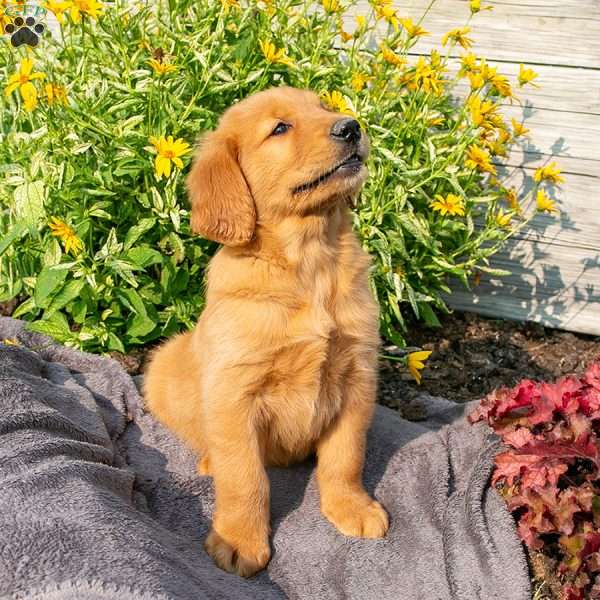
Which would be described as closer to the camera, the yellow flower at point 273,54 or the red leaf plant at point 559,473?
the red leaf plant at point 559,473

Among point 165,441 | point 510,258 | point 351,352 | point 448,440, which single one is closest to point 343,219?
point 351,352

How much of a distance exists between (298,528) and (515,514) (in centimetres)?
78

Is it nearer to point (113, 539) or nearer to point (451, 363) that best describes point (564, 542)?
point (113, 539)

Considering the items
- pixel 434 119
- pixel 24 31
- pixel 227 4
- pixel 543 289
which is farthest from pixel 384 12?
pixel 543 289

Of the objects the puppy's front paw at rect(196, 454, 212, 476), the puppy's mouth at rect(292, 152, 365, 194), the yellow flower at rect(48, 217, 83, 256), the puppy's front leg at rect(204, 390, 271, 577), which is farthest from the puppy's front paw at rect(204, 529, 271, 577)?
the yellow flower at rect(48, 217, 83, 256)

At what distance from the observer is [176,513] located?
284 centimetres

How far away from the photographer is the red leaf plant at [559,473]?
2.48m

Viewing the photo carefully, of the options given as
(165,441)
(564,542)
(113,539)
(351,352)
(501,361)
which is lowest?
(501,361)

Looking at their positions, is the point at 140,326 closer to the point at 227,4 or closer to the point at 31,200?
the point at 31,200

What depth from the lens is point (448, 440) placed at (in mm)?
3135

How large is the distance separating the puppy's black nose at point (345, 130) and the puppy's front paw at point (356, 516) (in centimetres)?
125

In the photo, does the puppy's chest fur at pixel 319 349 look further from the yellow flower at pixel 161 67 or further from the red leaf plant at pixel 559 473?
the yellow flower at pixel 161 67

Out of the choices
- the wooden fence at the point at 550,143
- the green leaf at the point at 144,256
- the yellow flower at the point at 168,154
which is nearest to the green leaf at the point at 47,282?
the green leaf at the point at 144,256

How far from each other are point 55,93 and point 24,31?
59 centimetres
